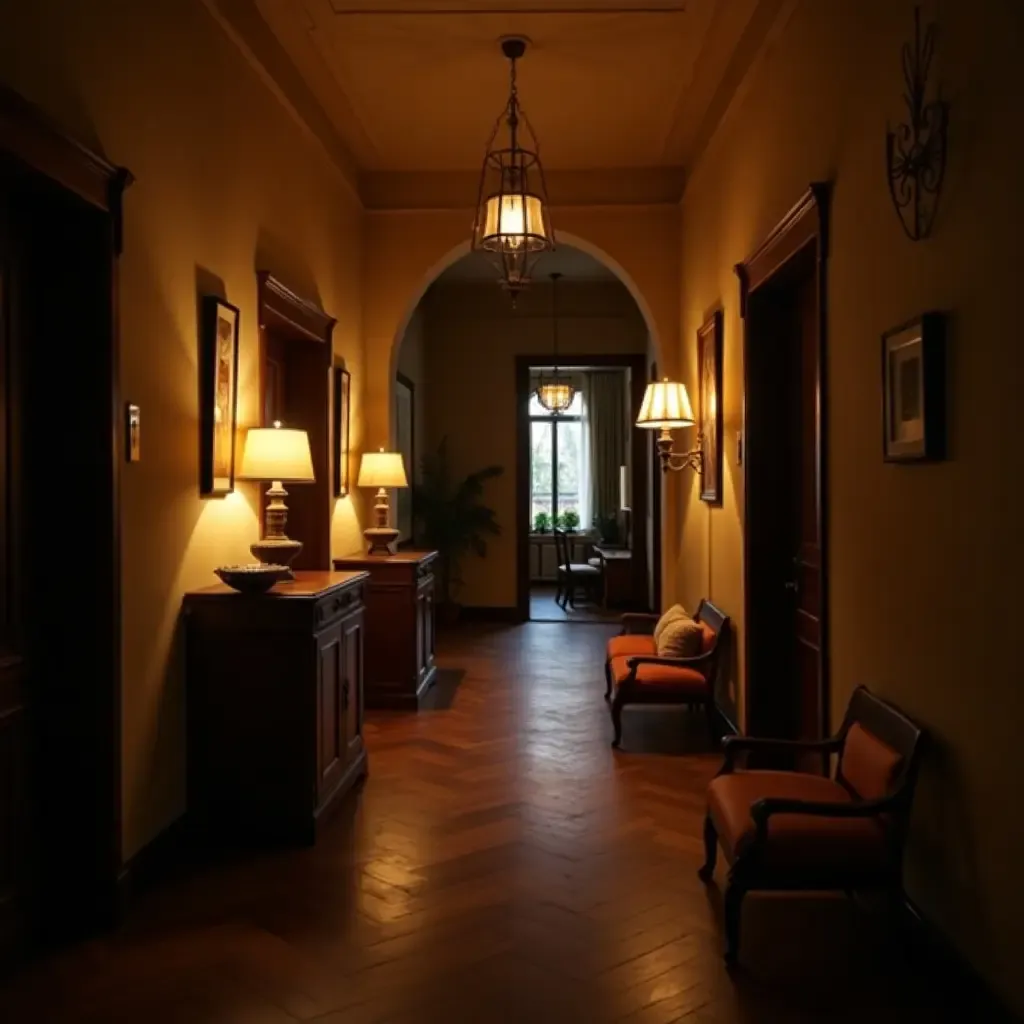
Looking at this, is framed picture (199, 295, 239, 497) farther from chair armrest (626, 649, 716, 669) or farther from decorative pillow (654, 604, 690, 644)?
decorative pillow (654, 604, 690, 644)

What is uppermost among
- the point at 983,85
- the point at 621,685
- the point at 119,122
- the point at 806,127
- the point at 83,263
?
the point at 806,127

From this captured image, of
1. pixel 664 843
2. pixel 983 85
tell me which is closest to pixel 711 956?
pixel 664 843

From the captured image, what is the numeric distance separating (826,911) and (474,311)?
8165mm

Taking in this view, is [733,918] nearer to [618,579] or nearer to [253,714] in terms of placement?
[253,714]

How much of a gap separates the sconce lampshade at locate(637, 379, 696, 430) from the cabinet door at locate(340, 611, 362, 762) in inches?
85.3

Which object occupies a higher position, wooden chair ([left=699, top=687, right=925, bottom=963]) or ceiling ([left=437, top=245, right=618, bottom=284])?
ceiling ([left=437, top=245, right=618, bottom=284])

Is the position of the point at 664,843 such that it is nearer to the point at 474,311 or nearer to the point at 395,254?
the point at 395,254

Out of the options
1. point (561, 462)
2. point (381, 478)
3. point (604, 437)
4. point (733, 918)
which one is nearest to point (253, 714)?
point (733, 918)

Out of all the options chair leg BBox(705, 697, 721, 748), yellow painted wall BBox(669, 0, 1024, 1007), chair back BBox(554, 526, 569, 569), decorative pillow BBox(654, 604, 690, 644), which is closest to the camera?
yellow painted wall BBox(669, 0, 1024, 1007)

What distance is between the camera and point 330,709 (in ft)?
12.9

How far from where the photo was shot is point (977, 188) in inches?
91.9

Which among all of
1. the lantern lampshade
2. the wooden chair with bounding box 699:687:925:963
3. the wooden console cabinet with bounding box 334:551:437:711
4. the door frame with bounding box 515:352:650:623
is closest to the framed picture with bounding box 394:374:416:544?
A: the door frame with bounding box 515:352:650:623

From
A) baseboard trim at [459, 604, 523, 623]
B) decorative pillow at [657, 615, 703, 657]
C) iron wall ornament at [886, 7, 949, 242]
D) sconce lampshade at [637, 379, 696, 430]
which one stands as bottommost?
baseboard trim at [459, 604, 523, 623]

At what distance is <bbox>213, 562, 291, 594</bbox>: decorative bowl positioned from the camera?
3.65m
